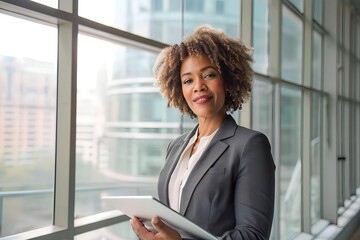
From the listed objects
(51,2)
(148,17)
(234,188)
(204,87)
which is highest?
(148,17)

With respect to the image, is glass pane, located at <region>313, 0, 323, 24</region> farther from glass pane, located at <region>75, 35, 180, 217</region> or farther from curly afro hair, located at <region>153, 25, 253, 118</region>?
curly afro hair, located at <region>153, 25, 253, 118</region>

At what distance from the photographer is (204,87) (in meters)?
1.10

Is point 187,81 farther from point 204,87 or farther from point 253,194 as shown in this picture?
point 253,194

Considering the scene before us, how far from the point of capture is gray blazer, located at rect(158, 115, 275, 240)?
97 cm

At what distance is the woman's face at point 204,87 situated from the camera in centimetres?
111

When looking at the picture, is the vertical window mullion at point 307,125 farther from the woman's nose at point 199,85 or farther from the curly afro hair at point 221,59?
the woman's nose at point 199,85

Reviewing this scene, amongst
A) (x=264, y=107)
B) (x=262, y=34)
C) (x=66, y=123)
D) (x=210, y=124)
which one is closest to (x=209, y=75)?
(x=210, y=124)

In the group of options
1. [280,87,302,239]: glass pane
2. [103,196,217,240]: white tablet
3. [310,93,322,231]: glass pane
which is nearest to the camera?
[103,196,217,240]: white tablet

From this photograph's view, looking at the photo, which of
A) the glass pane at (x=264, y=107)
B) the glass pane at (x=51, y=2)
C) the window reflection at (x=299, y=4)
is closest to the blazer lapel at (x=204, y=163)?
the glass pane at (x=51, y=2)

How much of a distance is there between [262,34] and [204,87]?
3.04 metres

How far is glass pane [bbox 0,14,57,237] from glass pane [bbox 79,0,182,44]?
0.48m

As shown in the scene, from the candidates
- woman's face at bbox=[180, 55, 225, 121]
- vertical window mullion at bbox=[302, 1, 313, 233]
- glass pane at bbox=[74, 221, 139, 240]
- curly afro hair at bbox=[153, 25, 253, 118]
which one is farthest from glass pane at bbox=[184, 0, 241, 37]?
vertical window mullion at bbox=[302, 1, 313, 233]

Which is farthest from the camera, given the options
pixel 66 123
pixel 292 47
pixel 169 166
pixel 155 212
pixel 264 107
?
pixel 292 47

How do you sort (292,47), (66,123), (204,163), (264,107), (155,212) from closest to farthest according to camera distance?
(155,212) → (204,163) → (66,123) → (264,107) → (292,47)
